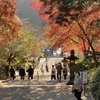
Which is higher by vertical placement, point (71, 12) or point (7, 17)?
point (71, 12)

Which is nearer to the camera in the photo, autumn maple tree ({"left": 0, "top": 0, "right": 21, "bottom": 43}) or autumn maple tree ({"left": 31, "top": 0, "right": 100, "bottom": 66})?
autumn maple tree ({"left": 31, "top": 0, "right": 100, "bottom": 66})

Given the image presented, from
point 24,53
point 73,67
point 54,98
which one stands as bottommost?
point 54,98

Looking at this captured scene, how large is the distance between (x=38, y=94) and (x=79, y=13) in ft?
19.0

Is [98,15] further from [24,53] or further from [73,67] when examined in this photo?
[24,53]

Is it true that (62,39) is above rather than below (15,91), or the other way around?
above

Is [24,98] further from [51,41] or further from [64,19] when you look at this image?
[51,41]

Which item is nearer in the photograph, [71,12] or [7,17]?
[71,12]

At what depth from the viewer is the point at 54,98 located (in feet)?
37.2

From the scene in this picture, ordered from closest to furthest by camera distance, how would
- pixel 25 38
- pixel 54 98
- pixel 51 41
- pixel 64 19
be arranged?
pixel 54 98 < pixel 64 19 < pixel 51 41 < pixel 25 38

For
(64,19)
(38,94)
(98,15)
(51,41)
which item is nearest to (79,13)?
(64,19)

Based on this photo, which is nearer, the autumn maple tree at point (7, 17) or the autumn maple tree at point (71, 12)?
the autumn maple tree at point (71, 12)

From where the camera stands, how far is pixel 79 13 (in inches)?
608

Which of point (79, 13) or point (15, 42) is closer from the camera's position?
point (79, 13)

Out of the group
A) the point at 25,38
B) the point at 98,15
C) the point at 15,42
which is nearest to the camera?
the point at 98,15
